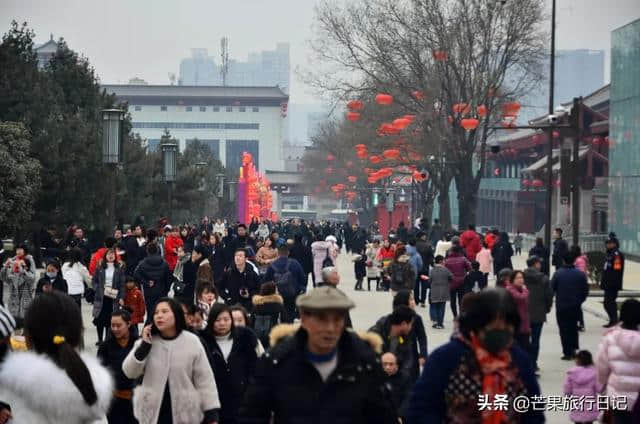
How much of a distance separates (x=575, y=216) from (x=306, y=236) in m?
11.9

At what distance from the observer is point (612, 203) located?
173 ft

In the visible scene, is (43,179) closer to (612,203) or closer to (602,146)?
(612,203)

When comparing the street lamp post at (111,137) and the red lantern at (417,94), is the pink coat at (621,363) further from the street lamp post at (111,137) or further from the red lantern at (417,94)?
the red lantern at (417,94)

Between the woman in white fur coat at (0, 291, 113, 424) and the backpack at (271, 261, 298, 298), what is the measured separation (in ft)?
38.1

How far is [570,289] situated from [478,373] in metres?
12.0

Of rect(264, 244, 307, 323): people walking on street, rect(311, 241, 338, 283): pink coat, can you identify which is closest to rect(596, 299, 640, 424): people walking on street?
rect(264, 244, 307, 323): people walking on street

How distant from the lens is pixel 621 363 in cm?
933

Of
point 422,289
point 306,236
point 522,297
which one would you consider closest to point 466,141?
point 306,236

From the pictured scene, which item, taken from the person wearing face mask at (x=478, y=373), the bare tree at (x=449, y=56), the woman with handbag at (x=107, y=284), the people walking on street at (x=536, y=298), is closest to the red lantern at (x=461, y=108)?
the bare tree at (x=449, y=56)

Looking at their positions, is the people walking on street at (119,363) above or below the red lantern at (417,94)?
below

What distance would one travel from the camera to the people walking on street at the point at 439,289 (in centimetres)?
2166

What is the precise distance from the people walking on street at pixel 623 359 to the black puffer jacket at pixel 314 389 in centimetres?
380

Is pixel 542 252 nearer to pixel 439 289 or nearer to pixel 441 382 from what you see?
pixel 439 289

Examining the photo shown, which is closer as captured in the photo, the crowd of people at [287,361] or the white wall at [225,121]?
the crowd of people at [287,361]
